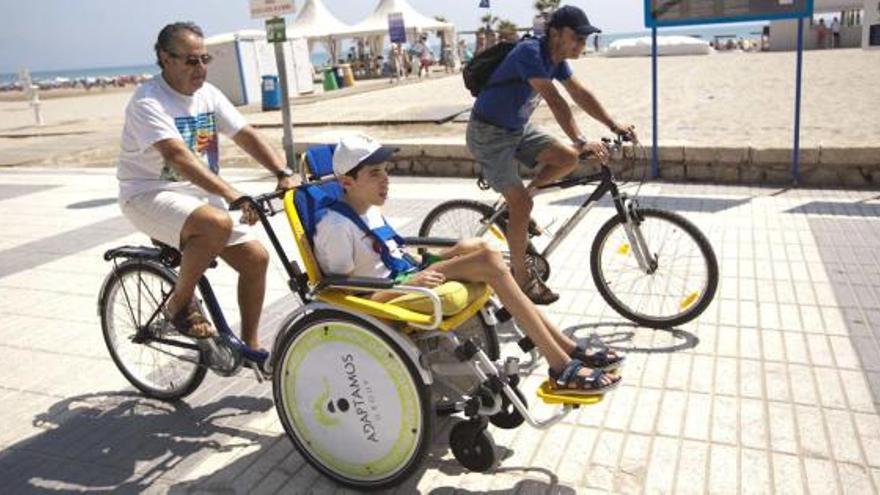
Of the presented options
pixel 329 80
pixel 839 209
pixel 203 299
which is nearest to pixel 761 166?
pixel 839 209

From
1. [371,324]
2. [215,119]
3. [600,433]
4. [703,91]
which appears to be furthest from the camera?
[703,91]

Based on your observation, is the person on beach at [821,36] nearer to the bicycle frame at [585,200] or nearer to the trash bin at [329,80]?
the trash bin at [329,80]

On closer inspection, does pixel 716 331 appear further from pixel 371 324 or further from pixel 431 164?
pixel 431 164

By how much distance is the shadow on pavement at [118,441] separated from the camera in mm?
3365

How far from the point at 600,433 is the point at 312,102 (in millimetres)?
19694

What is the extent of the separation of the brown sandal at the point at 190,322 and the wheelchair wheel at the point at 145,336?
0.20m

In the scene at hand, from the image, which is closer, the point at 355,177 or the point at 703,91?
the point at 355,177

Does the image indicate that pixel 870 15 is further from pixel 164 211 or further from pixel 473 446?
pixel 164 211

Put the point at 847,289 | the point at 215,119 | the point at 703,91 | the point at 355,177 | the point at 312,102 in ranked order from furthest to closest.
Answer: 1. the point at 312,102
2. the point at 703,91
3. the point at 847,289
4. the point at 215,119
5. the point at 355,177

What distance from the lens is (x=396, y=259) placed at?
10.5 feet

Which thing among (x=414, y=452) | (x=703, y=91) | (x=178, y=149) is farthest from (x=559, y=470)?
(x=703, y=91)

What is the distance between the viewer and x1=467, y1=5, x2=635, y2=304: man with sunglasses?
14.1 ft

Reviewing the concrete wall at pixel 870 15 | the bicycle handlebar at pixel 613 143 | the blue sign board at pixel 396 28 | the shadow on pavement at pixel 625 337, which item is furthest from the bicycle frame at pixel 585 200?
the blue sign board at pixel 396 28

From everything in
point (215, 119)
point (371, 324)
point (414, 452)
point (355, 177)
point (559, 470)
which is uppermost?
point (215, 119)
